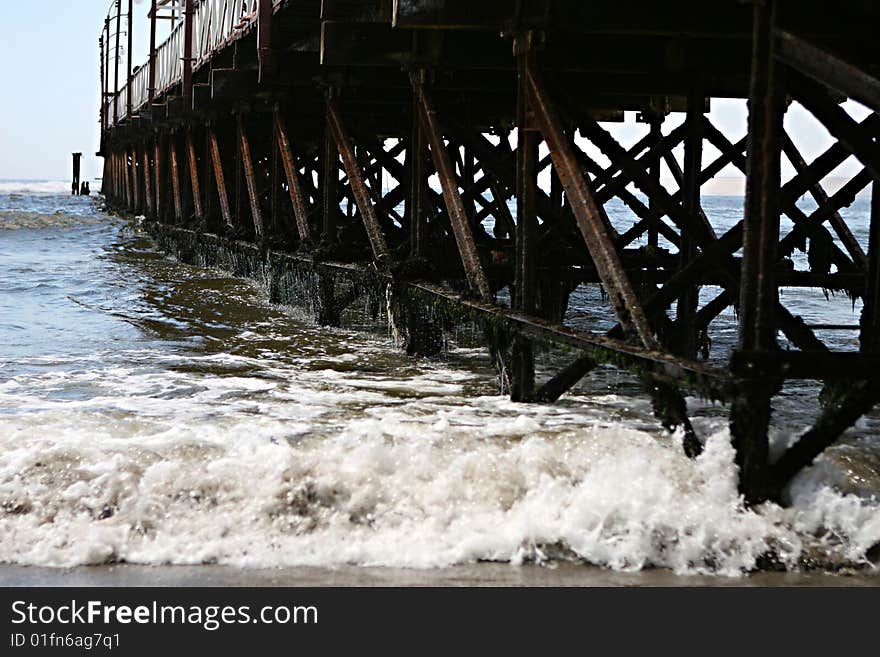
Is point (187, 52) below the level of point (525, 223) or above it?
above

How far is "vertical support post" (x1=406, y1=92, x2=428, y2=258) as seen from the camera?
33.1 ft

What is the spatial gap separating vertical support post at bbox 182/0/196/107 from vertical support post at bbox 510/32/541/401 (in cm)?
1252

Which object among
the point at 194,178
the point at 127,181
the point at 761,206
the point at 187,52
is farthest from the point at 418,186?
the point at 127,181

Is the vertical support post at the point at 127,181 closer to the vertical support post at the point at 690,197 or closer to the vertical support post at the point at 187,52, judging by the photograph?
the vertical support post at the point at 187,52

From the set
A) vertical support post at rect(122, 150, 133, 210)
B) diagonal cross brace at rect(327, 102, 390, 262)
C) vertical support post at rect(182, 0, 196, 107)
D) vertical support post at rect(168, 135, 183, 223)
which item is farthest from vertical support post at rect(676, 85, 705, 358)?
vertical support post at rect(122, 150, 133, 210)

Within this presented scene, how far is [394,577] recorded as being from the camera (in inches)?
196

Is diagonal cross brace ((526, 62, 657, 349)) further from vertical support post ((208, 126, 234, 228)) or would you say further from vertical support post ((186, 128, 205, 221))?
vertical support post ((186, 128, 205, 221))

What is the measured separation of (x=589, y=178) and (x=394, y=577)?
5992 millimetres

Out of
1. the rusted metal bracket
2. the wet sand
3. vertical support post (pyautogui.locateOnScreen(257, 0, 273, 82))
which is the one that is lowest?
Result: the wet sand

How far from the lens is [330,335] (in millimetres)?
11961

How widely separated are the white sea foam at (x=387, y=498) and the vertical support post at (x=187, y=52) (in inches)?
511

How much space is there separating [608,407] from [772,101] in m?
3.27

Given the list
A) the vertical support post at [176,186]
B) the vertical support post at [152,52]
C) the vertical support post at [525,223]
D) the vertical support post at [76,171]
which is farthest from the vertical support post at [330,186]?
the vertical support post at [76,171]

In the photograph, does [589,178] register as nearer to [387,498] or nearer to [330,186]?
[330,186]
